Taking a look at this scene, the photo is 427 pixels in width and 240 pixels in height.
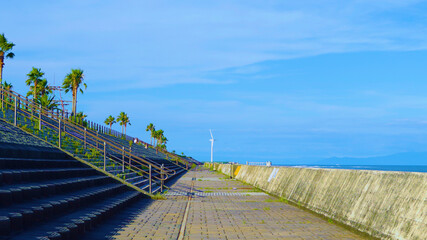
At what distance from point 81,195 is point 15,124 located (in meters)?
A: 9.30

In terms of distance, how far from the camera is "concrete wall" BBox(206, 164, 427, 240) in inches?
290

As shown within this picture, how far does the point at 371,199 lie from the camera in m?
8.97

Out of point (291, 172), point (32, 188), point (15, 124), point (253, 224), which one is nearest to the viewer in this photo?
point (32, 188)

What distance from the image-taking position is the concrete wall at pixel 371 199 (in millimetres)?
7355

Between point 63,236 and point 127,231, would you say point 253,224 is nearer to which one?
point 127,231

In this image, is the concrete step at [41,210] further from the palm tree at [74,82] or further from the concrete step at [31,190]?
the palm tree at [74,82]

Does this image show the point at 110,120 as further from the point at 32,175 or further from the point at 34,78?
the point at 32,175

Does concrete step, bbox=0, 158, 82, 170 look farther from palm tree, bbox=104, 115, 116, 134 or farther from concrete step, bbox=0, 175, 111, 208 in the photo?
palm tree, bbox=104, 115, 116, 134

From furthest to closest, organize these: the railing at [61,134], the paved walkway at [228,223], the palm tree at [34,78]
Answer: the palm tree at [34,78] < the railing at [61,134] < the paved walkway at [228,223]

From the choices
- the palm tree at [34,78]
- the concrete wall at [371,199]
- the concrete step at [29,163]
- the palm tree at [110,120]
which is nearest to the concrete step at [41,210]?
the concrete step at [29,163]

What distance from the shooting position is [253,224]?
10836 millimetres

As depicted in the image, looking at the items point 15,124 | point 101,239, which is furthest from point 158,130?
point 101,239

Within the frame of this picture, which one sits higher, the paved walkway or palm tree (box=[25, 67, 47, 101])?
palm tree (box=[25, 67, 47, 101])

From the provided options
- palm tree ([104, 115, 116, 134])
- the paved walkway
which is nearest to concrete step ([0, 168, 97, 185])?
the paved walkway
